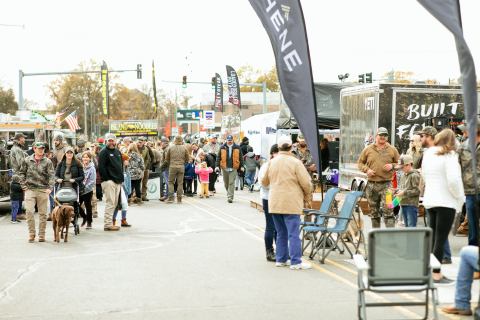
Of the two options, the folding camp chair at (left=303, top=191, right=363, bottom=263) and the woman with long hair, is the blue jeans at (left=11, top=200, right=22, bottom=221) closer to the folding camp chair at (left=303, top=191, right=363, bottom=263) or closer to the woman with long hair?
the woman with long hair

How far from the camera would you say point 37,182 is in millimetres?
14359

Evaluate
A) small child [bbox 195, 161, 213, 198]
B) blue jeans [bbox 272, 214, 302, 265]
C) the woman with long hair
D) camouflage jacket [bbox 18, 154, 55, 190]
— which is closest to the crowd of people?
blue jeans [bbox 272, 214, 302, 265]

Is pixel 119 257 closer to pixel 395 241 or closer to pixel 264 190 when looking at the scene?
pixel 264 190

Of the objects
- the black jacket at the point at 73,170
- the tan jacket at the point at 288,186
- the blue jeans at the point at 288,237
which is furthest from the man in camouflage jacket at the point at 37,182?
the tan jacket at the point at 288,186

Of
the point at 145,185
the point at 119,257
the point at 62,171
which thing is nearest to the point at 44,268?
the point at 119,257

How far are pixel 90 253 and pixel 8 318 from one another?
498 centimetres

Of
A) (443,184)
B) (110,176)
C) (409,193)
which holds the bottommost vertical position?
(409,193)

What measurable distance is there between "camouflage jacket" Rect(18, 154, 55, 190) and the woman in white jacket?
7.69 metres

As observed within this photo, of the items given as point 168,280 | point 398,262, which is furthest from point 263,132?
point 398,262

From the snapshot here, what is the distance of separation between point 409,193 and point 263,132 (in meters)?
18.8

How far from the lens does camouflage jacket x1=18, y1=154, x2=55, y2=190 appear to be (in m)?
14.4

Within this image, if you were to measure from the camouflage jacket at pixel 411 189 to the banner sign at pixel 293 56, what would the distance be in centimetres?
397

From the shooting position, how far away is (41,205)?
47.5 ft

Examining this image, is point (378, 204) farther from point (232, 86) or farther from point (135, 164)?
point (232, 86)
